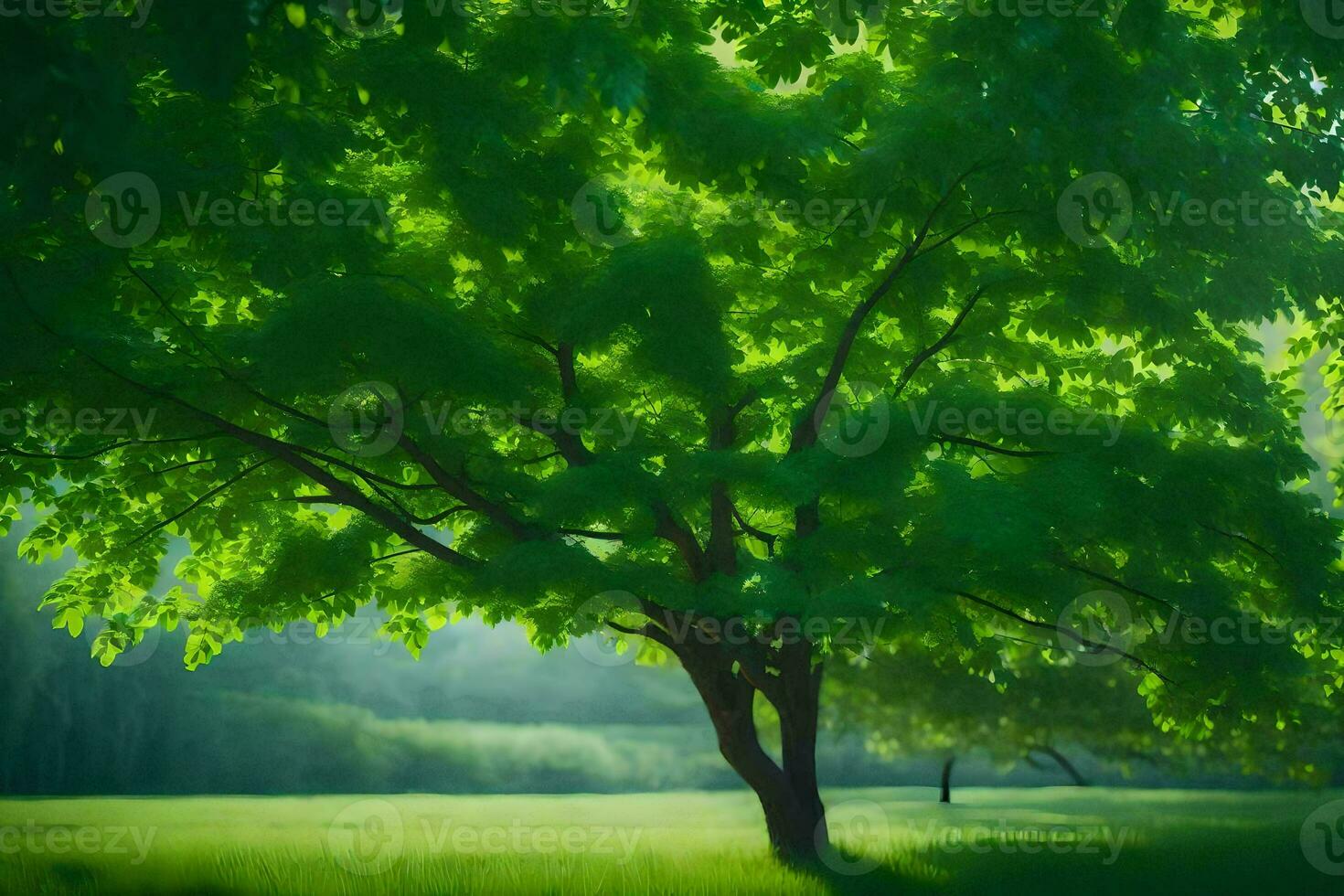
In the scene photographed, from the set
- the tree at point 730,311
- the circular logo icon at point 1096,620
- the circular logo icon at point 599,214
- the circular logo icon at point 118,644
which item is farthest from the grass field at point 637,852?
the circular logo icon at point 599,214

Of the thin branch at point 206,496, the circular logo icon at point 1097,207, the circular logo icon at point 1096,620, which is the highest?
the circular logo icon at point 1097,207

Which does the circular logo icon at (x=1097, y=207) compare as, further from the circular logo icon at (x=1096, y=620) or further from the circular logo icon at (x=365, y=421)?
the circular logo icon at (x=365, y=421)

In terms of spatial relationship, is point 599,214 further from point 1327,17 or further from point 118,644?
point 118,644

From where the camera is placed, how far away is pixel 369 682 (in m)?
32.3

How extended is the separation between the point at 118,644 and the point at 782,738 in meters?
7.71

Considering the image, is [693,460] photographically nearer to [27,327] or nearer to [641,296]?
[641,296]

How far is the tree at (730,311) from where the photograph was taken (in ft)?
27.6

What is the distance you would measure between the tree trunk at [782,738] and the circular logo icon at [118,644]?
6317 millimetres

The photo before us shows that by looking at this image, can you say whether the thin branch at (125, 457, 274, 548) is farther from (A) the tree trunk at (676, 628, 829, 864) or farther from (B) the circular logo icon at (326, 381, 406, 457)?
(A) the tree trunk at (676, 628, 829, 864)

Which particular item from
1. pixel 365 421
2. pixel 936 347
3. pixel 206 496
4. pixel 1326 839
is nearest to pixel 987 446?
pixel 936 347

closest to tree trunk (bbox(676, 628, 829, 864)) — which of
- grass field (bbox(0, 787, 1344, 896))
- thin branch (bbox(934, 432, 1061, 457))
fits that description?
grass field (bbox(0, 787, 1344, 896))

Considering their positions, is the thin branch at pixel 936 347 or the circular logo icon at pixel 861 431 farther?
the thin branch at pixel 936 347

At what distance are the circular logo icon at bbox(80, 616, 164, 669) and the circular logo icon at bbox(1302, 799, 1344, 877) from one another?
14.0 metres

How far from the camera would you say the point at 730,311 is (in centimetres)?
1100
